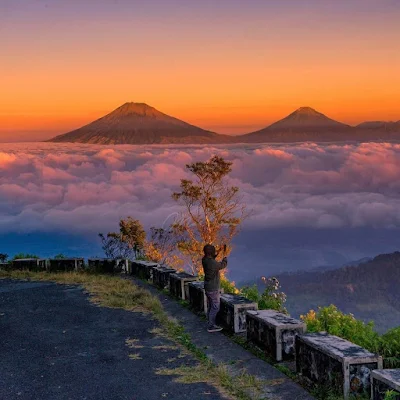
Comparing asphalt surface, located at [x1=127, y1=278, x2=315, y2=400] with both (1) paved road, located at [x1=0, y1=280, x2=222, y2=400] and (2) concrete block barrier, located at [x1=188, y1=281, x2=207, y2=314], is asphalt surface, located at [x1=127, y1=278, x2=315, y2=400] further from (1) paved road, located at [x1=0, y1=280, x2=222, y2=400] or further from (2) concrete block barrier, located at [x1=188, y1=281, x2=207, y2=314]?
(1) paved road, located at [x1=0, y1=280, x2=222, y2=400]

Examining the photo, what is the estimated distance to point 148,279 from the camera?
21047 millimetres

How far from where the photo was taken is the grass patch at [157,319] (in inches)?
356

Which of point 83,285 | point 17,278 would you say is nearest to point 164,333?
point 83,285

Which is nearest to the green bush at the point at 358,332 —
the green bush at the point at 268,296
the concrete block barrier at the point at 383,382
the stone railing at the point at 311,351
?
the green bush at the point at 268,296

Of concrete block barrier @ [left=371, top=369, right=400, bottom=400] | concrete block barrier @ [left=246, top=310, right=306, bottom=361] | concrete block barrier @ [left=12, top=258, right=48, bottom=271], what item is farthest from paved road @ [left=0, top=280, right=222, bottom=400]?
concrete block barrier @ [left=12, top=258, right=48, bottom=271]

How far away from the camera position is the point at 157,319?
14047mm

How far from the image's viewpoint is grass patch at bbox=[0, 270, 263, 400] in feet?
29.7

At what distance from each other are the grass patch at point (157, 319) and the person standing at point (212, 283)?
0.60 m

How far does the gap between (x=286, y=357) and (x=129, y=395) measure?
272 centimetres

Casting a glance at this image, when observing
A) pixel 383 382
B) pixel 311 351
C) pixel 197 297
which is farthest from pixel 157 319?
pixel 383 382

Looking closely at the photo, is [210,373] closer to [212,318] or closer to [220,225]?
[212,318]

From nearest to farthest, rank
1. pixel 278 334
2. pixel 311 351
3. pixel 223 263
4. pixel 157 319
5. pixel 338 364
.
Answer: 1. pixel 338 364
2. pixel 311 351
3. pixel 278 334
4. pixel 223 263
5. pixel 157 319

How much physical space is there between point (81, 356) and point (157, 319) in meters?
3.17

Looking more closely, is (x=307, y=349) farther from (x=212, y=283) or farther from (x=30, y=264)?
(x=30, y=264)
